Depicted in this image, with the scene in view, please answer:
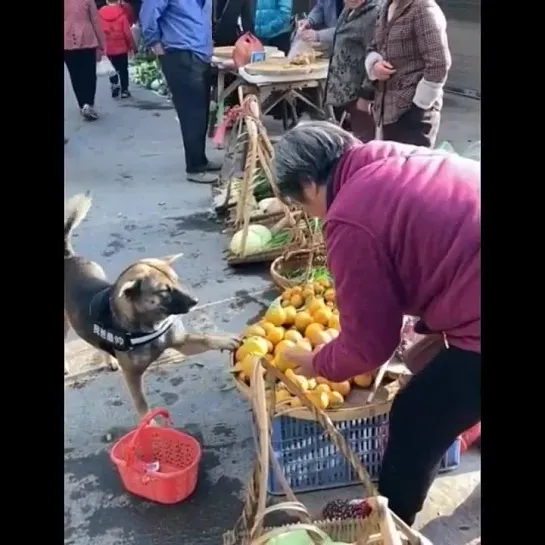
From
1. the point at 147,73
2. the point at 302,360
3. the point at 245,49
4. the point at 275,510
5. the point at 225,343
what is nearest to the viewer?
the point at 275,510

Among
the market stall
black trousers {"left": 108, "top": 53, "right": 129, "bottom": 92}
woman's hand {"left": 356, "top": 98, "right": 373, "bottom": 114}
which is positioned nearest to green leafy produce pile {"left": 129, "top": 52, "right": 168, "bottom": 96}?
black trousers {"left": 108, "top": 53, "right": 129, "bottom": 92}

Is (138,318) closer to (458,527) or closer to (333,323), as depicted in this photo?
(333,323)

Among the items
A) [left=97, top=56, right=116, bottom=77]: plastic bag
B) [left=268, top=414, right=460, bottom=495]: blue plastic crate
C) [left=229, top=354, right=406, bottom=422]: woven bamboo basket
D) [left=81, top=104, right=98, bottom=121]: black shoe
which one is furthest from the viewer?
[left=97, top=56, right=116, bottom=77]: plastic bag

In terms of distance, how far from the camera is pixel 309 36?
5.95 meters

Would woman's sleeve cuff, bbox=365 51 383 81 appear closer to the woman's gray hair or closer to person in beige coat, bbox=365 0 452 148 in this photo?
person in beige coat, bbox=365 0 452 148

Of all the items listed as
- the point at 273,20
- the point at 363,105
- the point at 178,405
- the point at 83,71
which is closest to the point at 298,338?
the point at 178,405

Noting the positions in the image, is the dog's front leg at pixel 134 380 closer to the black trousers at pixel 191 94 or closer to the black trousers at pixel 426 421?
the black trousers at pixel 426 421

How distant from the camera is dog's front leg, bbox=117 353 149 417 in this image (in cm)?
285

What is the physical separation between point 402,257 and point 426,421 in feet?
1.55

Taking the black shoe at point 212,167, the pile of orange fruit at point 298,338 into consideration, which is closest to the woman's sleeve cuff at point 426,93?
the pile of orange fruit at point 298,338

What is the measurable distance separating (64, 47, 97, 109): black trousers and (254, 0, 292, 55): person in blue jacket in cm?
176

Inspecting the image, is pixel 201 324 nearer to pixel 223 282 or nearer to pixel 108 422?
pixel 223 282
